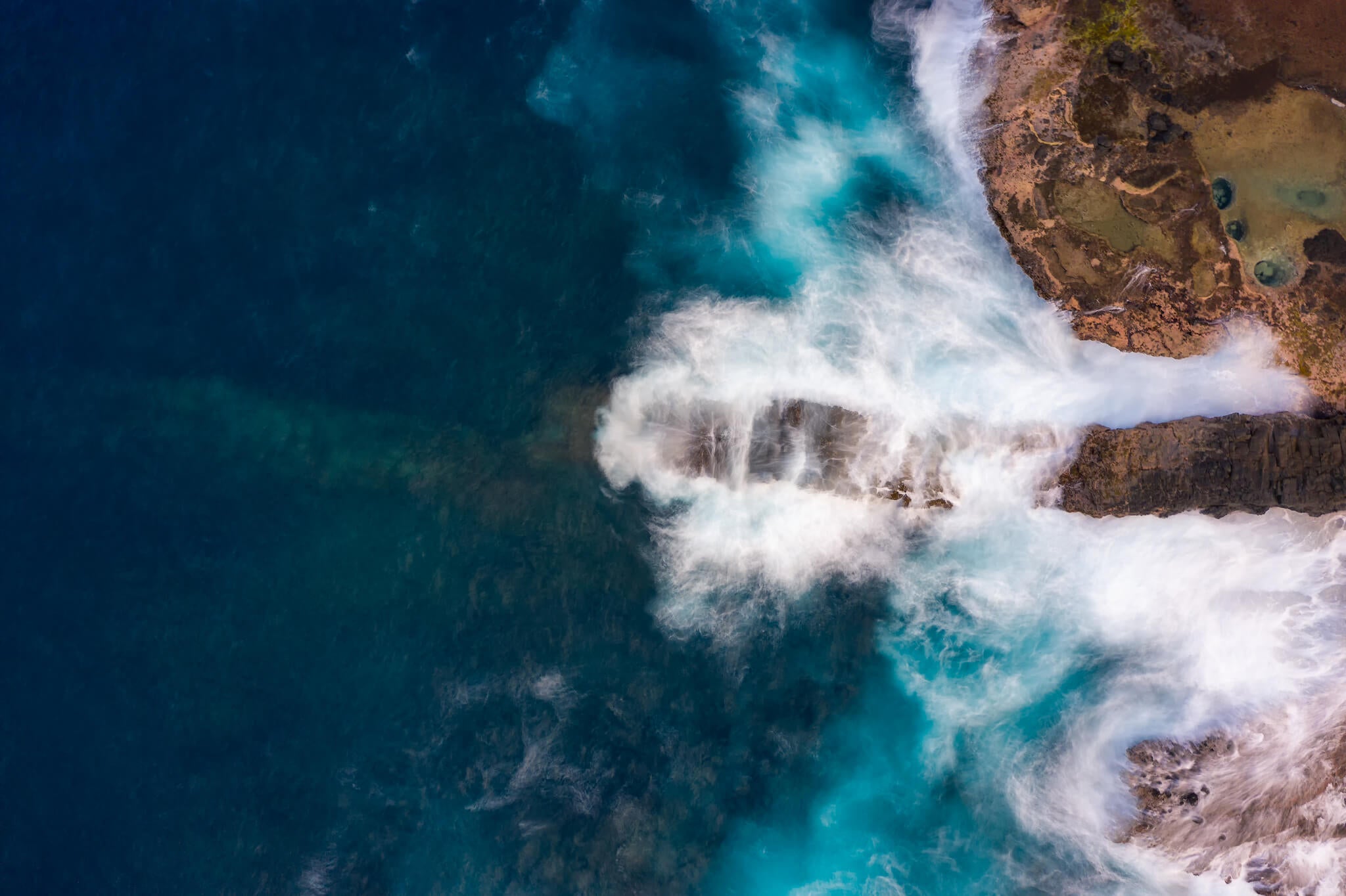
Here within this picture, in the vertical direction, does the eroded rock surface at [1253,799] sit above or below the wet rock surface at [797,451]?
below

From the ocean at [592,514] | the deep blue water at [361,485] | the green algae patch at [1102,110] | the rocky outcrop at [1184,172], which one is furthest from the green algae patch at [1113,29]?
the deep blue water at [361,485]

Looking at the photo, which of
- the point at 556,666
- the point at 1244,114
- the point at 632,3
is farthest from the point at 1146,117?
the point at 556,666

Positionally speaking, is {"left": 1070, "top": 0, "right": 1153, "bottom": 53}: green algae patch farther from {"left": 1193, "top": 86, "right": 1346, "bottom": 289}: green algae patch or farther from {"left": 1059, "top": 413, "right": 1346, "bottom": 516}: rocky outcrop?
{"left": 1059, "top": 413, "right": 1346, "bottom": 516}: rocky outcrop

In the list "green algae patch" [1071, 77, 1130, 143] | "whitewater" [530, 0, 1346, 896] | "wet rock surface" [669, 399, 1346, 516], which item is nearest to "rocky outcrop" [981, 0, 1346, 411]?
"green algae patch" [1071, 77, 1130, 143]

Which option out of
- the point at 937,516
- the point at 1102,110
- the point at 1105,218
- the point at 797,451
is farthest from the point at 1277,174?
the point at 797,451

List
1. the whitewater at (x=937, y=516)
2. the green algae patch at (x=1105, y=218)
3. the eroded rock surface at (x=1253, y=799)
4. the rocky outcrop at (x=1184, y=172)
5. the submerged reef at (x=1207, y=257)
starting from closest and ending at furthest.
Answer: the submerged reef at (x=1207, y=257)
the eroded rock surface at (x=1253, y=799)
the rocky outcrop at (x=1184, y=172)
the whitewater at (x=937, y=516)
the green algae patch at (x=1105, y=218)

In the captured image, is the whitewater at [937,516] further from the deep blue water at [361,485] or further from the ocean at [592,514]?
the deep blue water at [361,485]

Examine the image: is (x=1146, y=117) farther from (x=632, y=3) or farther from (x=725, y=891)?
(x=725, y=891)

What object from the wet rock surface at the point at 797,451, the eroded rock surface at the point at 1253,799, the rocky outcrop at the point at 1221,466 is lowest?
the eroded rock surface at the point at 1253,799
